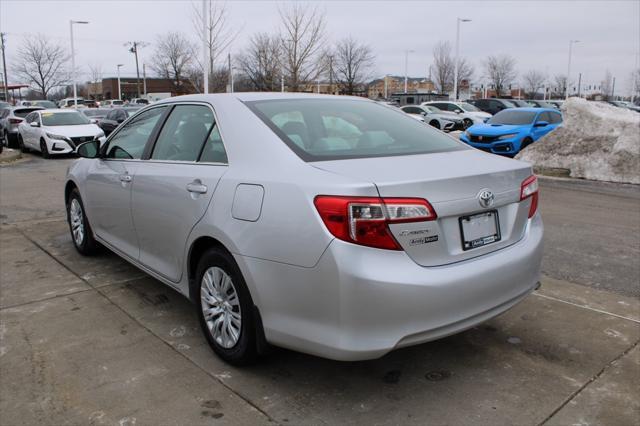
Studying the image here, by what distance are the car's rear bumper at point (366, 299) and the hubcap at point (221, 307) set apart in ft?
0.99

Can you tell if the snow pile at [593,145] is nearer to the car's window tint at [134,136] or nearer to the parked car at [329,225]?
the parked car at [329,225]

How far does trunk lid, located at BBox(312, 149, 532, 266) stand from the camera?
8.62ft

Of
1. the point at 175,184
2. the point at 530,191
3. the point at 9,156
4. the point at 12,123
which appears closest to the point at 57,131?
the point at 9,156

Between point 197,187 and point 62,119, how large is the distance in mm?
15952

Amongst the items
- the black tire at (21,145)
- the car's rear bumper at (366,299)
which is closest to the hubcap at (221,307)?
the car's rear bumper at (366,299)

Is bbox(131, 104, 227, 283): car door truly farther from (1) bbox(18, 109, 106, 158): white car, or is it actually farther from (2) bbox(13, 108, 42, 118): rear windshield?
(2) bbox(13, 108, 42, 118): rear windshield

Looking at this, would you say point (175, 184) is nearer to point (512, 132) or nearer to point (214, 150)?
point (214, 150)

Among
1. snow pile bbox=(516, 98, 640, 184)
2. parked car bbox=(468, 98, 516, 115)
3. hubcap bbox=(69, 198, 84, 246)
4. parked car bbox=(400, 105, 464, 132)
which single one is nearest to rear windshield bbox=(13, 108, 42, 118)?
parked car bbox=(400, 105, 464, 132)

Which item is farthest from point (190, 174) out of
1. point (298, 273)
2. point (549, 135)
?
point (549, 135)

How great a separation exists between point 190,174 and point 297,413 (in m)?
1.60

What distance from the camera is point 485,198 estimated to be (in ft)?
9.44

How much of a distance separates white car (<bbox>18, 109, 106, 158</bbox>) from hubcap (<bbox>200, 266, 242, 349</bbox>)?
45.0ft

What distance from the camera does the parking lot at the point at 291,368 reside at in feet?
9.41

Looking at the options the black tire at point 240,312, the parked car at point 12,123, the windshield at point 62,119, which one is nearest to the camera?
the black tire at point 240,312
